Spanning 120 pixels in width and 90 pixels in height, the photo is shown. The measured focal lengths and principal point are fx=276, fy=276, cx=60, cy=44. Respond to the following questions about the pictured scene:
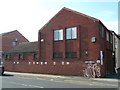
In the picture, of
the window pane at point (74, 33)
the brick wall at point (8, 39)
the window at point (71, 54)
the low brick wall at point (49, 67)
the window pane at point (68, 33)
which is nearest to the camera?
the low brick wall at point (49, 67)

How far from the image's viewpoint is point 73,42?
3641 cm

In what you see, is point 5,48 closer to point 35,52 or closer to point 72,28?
point 35,52

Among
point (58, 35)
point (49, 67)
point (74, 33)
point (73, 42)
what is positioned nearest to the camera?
point (74, 33)

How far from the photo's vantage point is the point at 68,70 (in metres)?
36.2

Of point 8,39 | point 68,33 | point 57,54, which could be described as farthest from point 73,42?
point 8,39

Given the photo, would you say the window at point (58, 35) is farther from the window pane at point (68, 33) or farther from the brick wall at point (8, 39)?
the brick wall at point (8, 39)

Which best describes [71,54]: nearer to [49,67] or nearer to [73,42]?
[73,42]

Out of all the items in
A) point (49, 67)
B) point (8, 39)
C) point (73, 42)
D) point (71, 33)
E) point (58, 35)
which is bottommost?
point (49, 67)

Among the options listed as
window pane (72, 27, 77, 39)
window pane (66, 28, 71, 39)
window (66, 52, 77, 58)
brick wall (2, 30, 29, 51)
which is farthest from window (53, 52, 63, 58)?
brick wall (2, 30, 29, 51)

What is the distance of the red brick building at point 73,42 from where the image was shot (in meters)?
33.6

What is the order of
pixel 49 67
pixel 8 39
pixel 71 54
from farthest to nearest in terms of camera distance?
pixel 8 39
pixel 49 67
pixel 71 54

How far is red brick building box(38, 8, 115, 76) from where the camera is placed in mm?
33625

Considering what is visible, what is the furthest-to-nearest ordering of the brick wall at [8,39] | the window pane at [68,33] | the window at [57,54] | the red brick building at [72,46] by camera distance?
the brick wall at [8,39], the window at [57,54], the window pane at [68,33], the red brick building at [72,46]

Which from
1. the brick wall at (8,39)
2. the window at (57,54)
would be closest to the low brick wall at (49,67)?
the window at (57,54)
